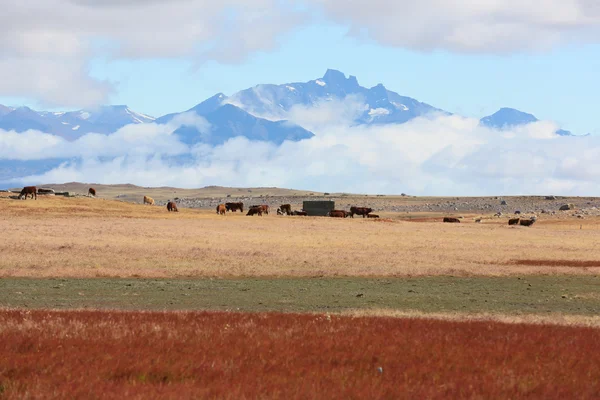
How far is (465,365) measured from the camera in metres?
13.8

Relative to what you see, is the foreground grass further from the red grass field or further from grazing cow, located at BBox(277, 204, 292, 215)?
grazing cow, located at BBox(277, 204, 292, 215)

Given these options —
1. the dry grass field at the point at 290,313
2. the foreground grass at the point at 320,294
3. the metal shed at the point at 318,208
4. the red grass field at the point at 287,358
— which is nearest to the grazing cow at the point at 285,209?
the metal shed at the point at 318,208

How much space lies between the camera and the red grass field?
1166 cm

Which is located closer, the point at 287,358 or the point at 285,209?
the point at 287,358

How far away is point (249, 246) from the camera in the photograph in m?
55.4

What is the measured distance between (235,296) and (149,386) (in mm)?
19174

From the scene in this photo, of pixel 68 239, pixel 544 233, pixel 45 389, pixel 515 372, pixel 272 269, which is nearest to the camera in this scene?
pixel 45 389

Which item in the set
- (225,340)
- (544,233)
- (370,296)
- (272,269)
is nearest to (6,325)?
(225,340)

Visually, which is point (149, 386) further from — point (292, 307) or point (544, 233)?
point (544, 233)

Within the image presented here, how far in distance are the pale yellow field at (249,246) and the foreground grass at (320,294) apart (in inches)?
136

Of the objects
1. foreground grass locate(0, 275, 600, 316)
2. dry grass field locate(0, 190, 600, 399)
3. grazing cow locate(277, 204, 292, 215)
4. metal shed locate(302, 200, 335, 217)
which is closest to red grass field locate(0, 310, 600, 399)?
dry grass field locate(0, 190, 600, 399)

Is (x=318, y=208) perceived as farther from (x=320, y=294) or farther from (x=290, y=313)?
(x=290, y=313)

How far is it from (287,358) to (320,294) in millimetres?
18084

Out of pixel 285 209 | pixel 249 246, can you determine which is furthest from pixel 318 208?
pixel 249 246
